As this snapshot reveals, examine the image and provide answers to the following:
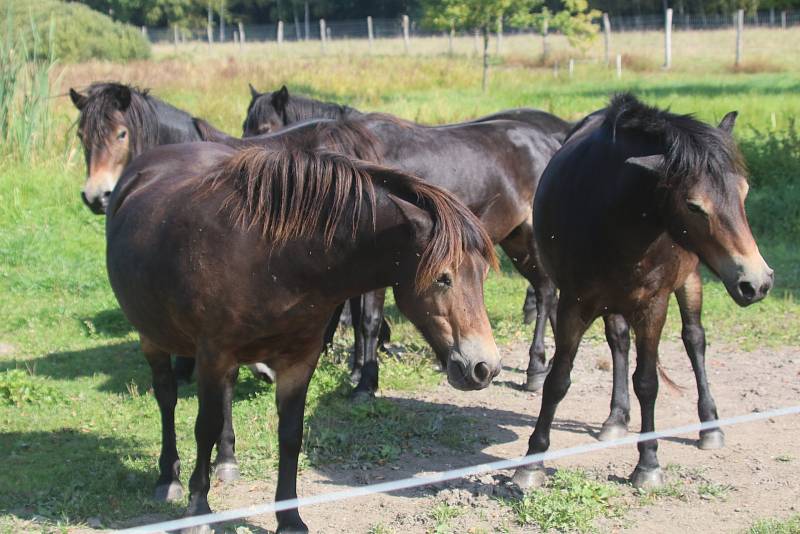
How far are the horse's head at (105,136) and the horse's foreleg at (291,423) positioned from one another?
3.76 metres

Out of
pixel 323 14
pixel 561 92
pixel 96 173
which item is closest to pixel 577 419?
pixel 96 173

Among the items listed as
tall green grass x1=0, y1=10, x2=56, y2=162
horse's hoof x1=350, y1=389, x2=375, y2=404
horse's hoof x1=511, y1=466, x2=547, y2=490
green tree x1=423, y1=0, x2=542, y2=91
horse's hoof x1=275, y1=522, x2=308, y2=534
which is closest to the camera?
horse's hoof x1=275, y1=522, x2=308, y2=534

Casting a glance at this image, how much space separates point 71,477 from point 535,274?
13.5 feet

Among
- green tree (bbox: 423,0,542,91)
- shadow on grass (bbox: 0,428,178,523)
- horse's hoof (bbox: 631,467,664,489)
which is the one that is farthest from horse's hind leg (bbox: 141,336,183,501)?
green tree (bbox: 423,0,542,91)

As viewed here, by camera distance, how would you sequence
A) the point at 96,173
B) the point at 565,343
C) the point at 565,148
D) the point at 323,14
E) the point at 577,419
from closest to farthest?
the point at 565,343, the point at 565,148, the point at 577,419, the point at 96,173, the point at 323,14

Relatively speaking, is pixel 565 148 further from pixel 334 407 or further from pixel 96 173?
pixel 96 173

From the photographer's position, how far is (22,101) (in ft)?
41.8

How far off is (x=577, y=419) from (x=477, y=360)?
2914mm

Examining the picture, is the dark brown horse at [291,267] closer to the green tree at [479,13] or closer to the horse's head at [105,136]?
the horse's head at [105,136]

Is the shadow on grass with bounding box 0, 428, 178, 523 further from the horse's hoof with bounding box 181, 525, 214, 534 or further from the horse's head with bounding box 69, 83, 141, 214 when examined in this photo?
the horse's head with bounding box 69, 83, 141, 214

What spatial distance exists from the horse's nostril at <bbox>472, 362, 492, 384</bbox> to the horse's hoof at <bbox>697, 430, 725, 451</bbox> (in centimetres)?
262

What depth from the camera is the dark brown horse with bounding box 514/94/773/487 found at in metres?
4.15

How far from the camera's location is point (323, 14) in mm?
62438

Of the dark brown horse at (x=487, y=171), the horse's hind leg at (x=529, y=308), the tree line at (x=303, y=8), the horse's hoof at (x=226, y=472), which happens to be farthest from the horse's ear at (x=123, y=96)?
the tree line at (x=303, y=8)
